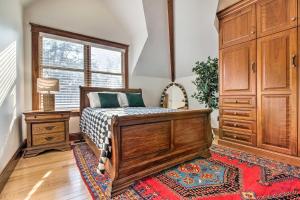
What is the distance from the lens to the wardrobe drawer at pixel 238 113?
2551 millimetres

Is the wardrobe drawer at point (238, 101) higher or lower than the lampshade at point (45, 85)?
lower

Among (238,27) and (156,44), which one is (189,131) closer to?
(238,27)

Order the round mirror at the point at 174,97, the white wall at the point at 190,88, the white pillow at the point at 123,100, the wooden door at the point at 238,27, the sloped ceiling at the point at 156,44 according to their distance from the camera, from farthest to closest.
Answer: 1. the round mirror at the point at 174,97
2. the white wall at the point at 190,88
3. the white pillow at the point at 123,100
4. the sloped ceiling at the point at 156,44
5. the wooden door at the point at 238,27

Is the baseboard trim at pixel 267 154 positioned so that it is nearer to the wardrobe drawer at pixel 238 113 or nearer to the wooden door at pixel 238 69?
the wardrobe drawer at pixel 238 113

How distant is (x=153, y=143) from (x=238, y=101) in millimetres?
1683

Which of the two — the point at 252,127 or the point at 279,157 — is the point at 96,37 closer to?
the point at 252,127

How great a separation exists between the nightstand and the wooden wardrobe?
9.06 feet

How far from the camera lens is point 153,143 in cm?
188

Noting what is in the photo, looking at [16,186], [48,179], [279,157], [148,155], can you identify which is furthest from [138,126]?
[279,157]

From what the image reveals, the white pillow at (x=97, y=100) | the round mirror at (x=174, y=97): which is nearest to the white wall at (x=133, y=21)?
the white pillow at (x=97, y=100)

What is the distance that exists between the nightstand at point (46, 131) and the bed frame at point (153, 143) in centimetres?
153

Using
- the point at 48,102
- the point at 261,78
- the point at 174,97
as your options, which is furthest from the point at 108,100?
the point at 261,78

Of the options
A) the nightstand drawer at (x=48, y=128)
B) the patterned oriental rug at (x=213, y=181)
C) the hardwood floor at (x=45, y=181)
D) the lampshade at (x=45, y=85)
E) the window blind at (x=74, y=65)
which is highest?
the window blind at (x=74, y=65)

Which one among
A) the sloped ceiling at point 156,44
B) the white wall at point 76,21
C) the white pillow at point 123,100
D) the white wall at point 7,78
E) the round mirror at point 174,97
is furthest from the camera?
the round mirror at point 174,97
